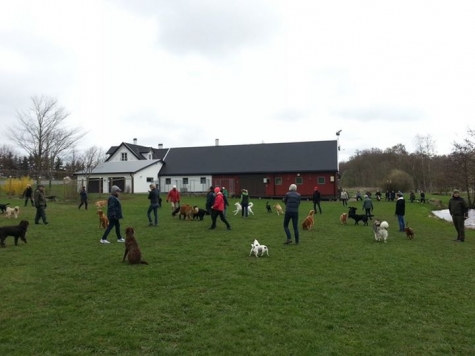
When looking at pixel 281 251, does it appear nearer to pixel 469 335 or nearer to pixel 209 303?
pixel 209 303

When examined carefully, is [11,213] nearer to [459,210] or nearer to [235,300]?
[235,300]

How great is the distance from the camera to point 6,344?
4379mm

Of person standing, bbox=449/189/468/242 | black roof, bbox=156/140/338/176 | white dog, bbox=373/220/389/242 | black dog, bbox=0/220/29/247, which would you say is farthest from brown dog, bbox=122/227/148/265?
black roof, bbox=156/140/338/176

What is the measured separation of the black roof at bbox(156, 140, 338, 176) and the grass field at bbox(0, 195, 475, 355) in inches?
1079

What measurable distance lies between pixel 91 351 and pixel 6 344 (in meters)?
1.08

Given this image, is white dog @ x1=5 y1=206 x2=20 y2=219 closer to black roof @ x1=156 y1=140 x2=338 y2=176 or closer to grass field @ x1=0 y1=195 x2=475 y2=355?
grass field @ x1=0 y1=195 x2=475 y2=355

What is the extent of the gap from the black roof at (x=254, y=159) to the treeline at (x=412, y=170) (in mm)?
11557

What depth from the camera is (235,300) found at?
594cm

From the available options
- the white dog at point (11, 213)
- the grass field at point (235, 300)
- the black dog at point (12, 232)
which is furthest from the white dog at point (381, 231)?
the white dog at point (11, 213)

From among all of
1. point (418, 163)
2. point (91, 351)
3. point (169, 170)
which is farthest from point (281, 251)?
point (418, 163)

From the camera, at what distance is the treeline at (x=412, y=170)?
1366 inches

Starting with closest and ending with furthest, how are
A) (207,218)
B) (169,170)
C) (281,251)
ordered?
1. (281,251)
2. (207,218)
3. (169,170)

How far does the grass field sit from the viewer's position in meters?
4.47

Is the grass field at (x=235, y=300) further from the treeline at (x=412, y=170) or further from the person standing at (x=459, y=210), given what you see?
the treeline at (x=412, y=170)
